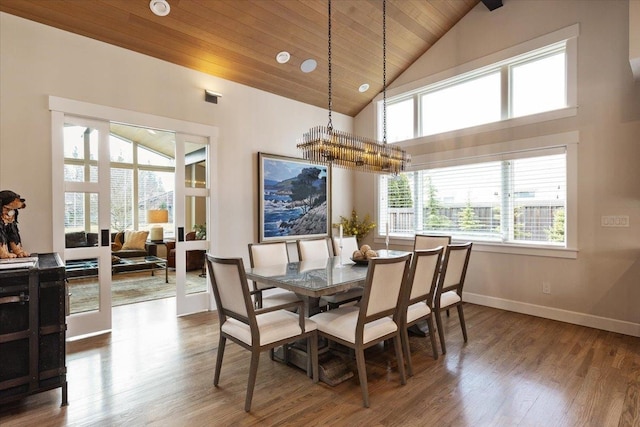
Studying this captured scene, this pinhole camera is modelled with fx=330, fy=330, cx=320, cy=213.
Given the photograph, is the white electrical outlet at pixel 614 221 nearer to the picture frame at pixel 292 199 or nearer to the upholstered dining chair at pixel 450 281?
the upholstered dining chair at pixel 450 281

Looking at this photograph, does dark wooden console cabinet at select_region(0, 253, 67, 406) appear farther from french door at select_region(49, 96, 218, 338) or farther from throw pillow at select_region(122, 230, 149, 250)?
throw pillow at select_region(122, 230, 149, 250)

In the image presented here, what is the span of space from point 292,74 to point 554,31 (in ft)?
10.9

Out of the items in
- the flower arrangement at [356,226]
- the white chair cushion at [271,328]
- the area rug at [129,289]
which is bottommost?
the area rug at [129,289]

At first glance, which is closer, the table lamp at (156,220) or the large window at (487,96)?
the large window at (487,96)

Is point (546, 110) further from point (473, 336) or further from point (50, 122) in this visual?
point (50, 122)

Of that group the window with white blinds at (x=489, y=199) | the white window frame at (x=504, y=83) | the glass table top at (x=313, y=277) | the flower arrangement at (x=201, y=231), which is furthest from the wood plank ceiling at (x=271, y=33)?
the glass table top at (x=313, y=277)

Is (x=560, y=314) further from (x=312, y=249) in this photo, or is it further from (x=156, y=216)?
(x=156, y=216)

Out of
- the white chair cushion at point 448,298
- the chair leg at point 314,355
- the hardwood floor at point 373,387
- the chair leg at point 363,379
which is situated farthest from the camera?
the white chair cushion at point 448,298

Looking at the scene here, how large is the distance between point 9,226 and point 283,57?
344 centimetres

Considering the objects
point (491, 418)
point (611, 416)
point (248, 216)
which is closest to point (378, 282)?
point (491, 418)

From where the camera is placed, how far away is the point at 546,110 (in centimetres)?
405

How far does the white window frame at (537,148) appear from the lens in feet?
12.6

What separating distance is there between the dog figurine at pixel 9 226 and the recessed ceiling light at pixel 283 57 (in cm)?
320

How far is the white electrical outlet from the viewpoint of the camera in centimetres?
350
